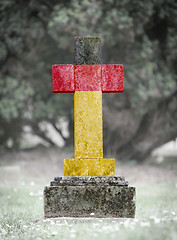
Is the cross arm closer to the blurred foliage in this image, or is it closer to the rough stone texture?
the rough stone texture

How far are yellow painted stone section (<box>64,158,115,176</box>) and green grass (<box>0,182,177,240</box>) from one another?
2.31 ft

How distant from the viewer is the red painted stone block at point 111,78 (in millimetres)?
5242

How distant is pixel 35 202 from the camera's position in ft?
22.6

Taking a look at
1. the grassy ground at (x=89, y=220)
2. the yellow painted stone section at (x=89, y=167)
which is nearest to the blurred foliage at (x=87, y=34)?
the grassy ground at (x=89, y=220)

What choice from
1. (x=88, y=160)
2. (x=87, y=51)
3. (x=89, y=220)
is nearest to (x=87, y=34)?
(x=87, y=51)

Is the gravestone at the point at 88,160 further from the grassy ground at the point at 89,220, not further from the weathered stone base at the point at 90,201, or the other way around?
the grassy ground at the point at 89,220

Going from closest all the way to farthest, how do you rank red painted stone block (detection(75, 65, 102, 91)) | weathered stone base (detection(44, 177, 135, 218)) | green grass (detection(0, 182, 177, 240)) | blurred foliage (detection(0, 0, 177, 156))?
1. green grass (detection(0, 182, 177, 240))
2. weathered stone base (detection(44, 177, 135, 218))
3. red painted stone block (detection(75, 65, 102, 91))
4. blurred foliage (detection(0, 0, 177, 156))

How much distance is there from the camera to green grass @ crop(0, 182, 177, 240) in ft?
12.1

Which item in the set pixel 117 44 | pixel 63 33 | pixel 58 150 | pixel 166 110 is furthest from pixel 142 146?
pixel 63 33

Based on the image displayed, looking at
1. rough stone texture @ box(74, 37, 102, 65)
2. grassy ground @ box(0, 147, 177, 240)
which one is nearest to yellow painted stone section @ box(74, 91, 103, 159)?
rough stone texture @ box(74, 37, 102, 65)

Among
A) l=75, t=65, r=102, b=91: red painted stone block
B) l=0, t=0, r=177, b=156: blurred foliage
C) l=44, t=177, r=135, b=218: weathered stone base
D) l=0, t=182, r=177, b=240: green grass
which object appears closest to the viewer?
l=0, t=182, r=177, b=240: green grass

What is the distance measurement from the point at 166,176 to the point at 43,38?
571cm

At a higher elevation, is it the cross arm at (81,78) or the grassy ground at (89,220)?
the cross arm at (81,78)

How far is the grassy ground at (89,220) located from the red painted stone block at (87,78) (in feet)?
6.05
